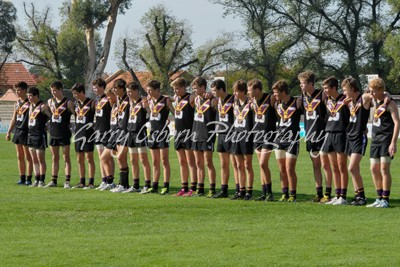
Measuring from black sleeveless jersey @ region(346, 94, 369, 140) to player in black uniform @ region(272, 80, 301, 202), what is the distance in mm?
1011

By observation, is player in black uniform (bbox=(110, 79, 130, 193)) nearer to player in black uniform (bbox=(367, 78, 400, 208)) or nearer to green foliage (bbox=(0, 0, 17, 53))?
player in black uniform (bbox=(367, 78, 400, 208))

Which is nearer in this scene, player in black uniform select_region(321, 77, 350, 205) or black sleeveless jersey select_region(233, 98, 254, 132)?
player in black uniform select_region(321, 77, 350, 205)

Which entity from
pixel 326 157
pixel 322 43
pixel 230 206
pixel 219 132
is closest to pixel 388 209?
pixel 326 157

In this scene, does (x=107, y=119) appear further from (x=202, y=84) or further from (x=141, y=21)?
(x=141, y=21)

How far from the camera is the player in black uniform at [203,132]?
645 inches

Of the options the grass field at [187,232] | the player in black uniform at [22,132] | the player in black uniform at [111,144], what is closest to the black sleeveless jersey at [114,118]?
the player in black uniform at [111,144]

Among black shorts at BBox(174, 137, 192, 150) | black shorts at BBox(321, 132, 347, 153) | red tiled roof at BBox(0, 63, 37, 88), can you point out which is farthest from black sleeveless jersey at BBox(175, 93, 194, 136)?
red tiled roof at BBox(0, 63, 37, 88)

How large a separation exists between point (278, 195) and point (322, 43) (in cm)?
5346

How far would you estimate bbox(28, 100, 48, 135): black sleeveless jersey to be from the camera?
1923cm

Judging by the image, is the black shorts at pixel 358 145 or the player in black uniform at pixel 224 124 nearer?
the black shorts at pixel 358 145

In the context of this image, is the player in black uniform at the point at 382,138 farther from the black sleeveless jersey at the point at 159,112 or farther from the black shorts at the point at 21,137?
the black shorts at the point at 21,137

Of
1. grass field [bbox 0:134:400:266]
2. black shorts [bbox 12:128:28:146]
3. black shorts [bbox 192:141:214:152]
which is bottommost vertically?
grass field [bbox 0:134:400:266]

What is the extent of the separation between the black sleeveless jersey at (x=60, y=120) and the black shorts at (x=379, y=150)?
7080 mm

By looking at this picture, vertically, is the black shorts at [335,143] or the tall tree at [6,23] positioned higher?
the tall tree at [6,23]
